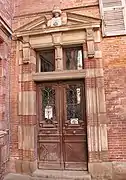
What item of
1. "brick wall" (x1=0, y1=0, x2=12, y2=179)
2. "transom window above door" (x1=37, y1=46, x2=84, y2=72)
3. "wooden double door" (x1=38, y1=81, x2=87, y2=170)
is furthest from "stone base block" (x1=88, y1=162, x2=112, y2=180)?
"transom window above door" (x1=37, y1=46, x2=84, y2=72)

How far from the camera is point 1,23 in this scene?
5070 mm

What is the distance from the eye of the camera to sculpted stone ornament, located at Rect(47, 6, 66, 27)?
5.44 m

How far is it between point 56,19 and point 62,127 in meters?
2.83

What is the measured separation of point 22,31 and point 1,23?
2.25 ft

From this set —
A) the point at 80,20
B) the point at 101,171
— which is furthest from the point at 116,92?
the point at 80,20

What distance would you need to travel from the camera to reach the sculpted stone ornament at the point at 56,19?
17.8 feet

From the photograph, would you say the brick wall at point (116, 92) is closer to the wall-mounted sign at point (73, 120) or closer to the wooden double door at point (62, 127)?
the wooden double door at point (62, 127)

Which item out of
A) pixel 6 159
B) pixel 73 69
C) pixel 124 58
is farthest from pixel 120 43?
pixel 6 159

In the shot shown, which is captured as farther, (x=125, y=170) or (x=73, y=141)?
(x=73, y=141)

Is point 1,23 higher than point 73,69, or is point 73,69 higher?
point 1,23

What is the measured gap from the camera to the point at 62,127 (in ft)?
17.4

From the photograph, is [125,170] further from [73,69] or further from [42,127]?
[73,69]

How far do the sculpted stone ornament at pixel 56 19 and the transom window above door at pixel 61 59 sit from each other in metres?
0.64

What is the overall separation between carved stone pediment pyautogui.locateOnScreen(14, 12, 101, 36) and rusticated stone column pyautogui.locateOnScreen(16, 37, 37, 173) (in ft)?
0.91
